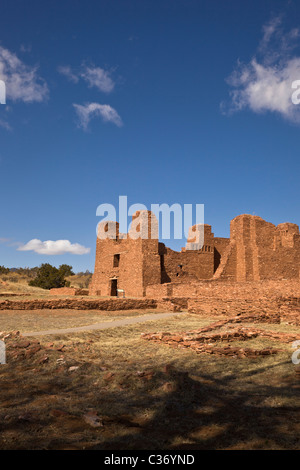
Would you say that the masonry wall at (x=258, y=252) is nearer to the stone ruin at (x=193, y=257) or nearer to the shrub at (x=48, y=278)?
the stone ruin at (x=193, y=257)

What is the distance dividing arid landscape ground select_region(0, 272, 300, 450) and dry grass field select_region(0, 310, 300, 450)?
0.01 meters

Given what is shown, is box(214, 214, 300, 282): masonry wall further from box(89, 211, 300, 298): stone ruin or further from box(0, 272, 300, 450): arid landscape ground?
box(0, 272, 300, 450): arid landscape ground

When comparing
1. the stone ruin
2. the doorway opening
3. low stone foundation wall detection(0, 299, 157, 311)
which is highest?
the stone ruin

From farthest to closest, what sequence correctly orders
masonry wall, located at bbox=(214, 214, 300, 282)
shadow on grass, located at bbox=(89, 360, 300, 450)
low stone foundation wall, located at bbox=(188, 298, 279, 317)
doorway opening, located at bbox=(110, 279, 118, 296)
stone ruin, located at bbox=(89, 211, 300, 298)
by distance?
1. doorway opening, located at bbox=(110, 279, 118, 296)
2. masonry wall, located at bbox=(214, 214, 300, 282)
3. stone ruin, located at bbox=(89, 211, 300, 298)
4. low stone foundation wall, located at bbox=(188, 298, 279, 317)
5. shadow on grass, located at bbox=(89, 360, 300, 450)

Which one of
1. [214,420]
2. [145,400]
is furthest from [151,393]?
[214,420]

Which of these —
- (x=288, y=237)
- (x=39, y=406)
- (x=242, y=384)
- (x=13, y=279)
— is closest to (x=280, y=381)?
(x=242, y=384)

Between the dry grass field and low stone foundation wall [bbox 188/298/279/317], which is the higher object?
low stone foundation wall [bbox 188/298/279/317]

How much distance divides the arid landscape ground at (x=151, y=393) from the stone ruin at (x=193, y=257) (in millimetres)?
Answer: 17574

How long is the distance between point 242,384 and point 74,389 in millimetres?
2862

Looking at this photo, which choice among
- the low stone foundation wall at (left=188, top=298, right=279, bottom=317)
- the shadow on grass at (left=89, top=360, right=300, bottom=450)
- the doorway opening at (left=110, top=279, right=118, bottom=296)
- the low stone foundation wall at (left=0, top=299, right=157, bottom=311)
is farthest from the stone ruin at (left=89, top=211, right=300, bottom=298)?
the shadow on grass at (left=89, top=360, right=300, bottom=450)

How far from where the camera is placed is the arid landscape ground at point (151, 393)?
357 centimetres

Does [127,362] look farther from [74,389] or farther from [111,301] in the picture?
[111,301]

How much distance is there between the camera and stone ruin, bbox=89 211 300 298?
89.3 feet

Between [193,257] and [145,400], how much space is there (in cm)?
2713
